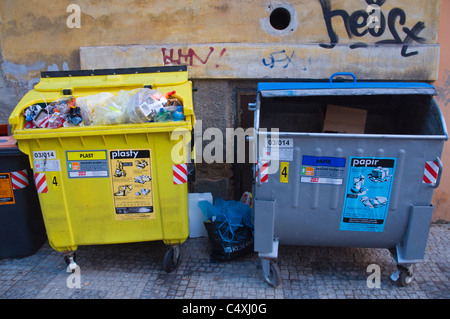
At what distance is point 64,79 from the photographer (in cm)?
330

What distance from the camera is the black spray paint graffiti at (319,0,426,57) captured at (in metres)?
3.83

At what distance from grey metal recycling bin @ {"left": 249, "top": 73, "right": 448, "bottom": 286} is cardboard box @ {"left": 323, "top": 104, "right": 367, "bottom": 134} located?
54 centimetres

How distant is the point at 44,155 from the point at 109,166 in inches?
21.7

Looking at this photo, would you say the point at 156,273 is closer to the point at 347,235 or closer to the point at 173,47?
the point at 347,235

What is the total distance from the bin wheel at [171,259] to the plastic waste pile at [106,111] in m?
1.27

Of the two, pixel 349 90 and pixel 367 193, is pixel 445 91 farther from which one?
pixel 367 193

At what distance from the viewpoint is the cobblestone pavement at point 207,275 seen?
2.95 m

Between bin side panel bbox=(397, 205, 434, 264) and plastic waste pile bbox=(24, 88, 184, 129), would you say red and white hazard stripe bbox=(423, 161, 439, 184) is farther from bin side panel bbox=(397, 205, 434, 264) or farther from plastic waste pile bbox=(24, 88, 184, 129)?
plastic waste pile bbox=(24, 88, 184, 129)

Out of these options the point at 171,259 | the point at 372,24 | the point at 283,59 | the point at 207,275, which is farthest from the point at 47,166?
the point at 372,24

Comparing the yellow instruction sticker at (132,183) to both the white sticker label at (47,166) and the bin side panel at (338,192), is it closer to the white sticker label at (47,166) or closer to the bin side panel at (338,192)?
the white sticker label at (47,166)

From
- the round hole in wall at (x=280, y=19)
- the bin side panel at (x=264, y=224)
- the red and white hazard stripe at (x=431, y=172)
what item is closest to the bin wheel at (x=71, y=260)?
the bin side panel at (x=264, y=224)

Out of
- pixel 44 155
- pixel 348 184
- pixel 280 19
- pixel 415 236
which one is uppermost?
pixel 280 19

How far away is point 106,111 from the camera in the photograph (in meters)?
2.83

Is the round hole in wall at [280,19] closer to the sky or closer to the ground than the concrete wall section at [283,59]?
closer to the sky
